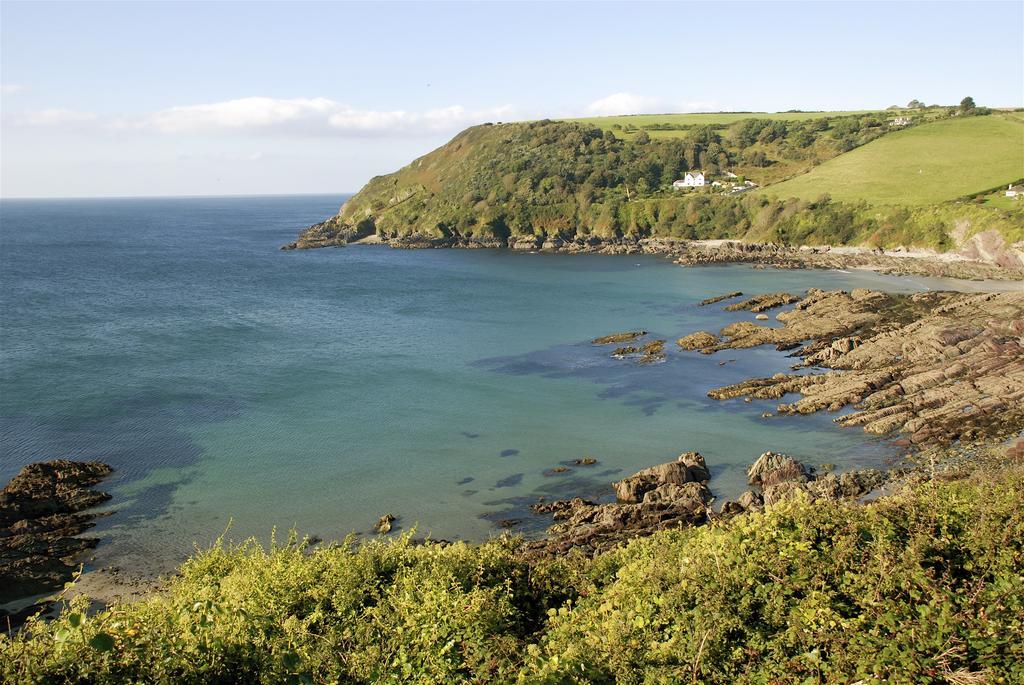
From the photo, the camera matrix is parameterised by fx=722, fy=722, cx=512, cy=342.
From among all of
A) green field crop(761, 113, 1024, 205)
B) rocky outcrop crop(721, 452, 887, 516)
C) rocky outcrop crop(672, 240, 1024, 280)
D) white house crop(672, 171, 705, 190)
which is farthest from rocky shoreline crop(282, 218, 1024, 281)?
rocky outcrop crop(721, 452, 887, 516)

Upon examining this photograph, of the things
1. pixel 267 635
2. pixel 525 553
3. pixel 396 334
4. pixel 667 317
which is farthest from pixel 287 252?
pixel 267 635

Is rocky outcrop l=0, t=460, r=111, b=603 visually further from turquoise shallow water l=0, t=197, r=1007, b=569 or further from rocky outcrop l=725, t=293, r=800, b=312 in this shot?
rocky outcrop l=725, t=293, r=800, b=312

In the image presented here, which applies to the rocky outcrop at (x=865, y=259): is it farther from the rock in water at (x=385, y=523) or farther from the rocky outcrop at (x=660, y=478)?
the rock in water at (x=385, y=523)

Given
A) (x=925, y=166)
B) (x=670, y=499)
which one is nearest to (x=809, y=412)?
(x=670, y=499)

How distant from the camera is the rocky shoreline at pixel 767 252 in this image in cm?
9944

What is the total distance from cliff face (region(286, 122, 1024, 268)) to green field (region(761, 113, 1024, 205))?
272 inches

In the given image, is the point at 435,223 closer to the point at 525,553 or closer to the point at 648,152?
the point at 648,152

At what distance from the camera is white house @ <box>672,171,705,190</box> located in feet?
534

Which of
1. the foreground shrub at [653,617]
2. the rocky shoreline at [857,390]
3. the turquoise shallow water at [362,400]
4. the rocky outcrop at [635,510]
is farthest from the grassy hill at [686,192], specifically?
the foreground shrub at [653,617]

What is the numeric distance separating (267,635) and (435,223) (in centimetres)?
15066

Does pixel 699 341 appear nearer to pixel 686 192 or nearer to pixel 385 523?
pixel 385 523

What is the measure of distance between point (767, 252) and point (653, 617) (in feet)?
388

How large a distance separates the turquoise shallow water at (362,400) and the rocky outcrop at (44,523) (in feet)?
4.90

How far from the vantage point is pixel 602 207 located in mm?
152625
